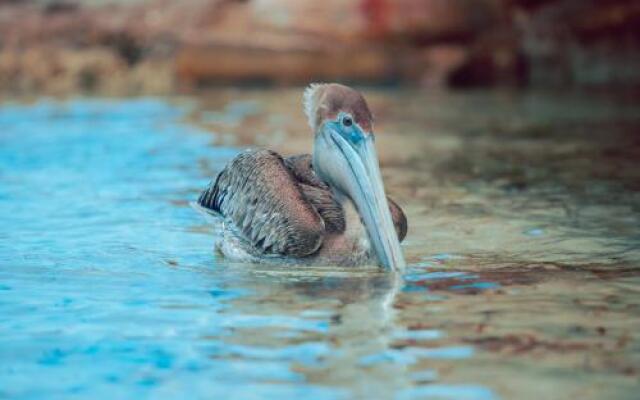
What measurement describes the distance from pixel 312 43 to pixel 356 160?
11258mm

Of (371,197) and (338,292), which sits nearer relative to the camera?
(338,292)

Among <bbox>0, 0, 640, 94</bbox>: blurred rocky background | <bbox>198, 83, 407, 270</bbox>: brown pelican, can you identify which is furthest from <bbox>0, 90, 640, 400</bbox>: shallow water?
<bbox>0, 0, 640, 94</bbox>: blurred rocky background

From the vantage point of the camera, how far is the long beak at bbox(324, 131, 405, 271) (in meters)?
5.57

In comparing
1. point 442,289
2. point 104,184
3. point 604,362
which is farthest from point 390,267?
point 104,184

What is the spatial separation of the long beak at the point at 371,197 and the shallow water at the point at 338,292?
5.3 inches

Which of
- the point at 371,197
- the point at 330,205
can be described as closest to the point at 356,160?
the point at 371,197

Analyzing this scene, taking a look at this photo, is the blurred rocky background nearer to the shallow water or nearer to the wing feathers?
the shallow water

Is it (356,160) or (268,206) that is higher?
(356,160)

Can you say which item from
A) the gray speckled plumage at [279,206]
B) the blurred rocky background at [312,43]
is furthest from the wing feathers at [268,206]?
the blurred rocky background at [312,43]

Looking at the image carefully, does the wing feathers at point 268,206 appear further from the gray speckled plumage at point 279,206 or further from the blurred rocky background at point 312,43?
the blurred rocky background at point 312,43

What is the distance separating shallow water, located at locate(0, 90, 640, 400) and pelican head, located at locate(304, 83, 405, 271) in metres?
0.19

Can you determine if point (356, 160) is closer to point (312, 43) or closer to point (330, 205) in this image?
point (330, 205)

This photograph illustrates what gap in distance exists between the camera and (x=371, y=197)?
5.61m

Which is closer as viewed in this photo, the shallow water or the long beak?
the shallow water
